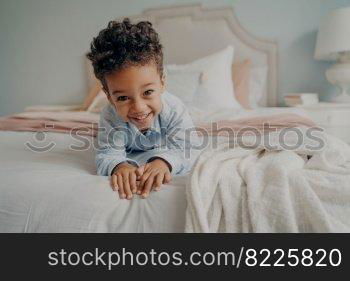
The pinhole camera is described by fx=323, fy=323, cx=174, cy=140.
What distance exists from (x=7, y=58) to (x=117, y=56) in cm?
352

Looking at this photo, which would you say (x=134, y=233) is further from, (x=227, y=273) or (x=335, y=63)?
(x=335, y=63)

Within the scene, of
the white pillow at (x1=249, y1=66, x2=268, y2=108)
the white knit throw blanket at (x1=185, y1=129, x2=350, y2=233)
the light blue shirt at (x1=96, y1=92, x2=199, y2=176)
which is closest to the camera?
the white knit throw blanket at (x1=185, y1=129, x2=350, y2=233)

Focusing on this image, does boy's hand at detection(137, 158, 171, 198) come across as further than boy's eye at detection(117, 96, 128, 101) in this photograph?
No

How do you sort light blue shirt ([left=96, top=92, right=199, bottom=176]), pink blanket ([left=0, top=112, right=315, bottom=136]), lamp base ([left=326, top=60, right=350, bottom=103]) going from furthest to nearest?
1. lamp base ([left=326, top=60, right=350, bottom=103])
2. pink blanket ([left=0, top=112, right=315, bottom=136])
3. light blue shirt ([left=96, top=92, right=199, bottom=176])

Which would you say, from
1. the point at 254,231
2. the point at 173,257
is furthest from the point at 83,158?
the point at 254,231

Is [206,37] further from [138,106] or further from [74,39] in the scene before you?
[138,106]

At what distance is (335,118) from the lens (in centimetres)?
227

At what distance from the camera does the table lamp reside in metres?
2.25

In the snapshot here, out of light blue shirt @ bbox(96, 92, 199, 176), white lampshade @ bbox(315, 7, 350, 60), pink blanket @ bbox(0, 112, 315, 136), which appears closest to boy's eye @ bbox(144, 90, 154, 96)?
light blue shirt @ bbox(96, 92, 199, 176)

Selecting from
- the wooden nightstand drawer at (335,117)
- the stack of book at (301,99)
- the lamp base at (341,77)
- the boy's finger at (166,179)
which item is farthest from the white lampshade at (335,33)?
the boy's finger at (166,179)

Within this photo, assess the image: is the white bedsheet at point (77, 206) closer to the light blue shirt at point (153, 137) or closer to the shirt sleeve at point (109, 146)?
the shirt sleeve at point (109, 146)

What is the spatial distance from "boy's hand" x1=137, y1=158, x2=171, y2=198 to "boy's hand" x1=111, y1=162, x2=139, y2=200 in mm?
17

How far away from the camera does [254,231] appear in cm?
64

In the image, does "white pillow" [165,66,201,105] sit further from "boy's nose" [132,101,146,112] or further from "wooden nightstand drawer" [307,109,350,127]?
"boy's nose" [132,101,146,112]
